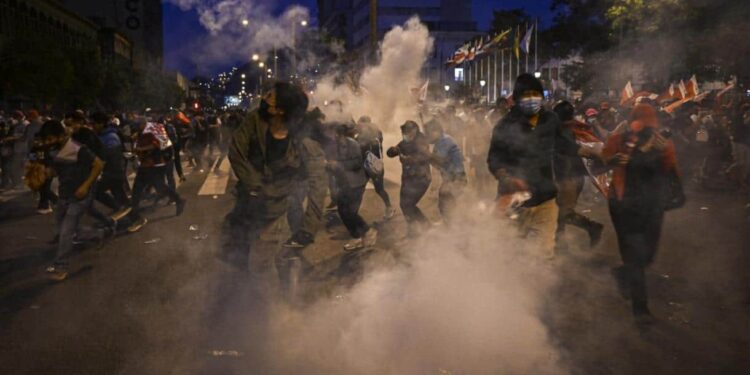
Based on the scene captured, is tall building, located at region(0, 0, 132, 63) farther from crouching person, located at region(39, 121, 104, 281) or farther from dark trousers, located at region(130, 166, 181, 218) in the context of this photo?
crouching person, located at region(39, 121, 104, 281)

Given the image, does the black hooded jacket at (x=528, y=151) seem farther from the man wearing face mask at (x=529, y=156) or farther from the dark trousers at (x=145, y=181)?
the dark trousers at (x=145, y=181)

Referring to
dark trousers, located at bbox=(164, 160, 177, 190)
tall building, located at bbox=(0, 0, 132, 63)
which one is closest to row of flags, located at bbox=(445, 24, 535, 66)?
tall building, located at bbox=(0, 0, 132, 63)

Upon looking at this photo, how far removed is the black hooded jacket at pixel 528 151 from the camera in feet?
17.7

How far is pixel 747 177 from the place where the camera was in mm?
12844

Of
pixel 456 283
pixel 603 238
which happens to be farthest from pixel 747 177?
pixel 456 283

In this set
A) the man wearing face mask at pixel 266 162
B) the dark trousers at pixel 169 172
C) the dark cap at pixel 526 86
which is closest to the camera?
the man wearing face mask at pixel 266 162

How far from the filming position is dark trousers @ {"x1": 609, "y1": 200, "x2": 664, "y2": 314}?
16.4ft

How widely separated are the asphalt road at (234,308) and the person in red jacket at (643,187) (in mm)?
329

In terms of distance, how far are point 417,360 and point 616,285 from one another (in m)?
2.55

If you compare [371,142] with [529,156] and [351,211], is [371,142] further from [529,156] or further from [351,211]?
[529,156]

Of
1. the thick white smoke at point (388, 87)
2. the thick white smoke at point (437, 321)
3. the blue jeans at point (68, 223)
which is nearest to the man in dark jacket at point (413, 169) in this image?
the thick white smoke at point (437, 321)

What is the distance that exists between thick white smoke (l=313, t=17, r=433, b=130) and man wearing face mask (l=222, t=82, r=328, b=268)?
9179mm

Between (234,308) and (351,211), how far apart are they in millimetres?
2319

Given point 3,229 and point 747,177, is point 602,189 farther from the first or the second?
point 3,229
